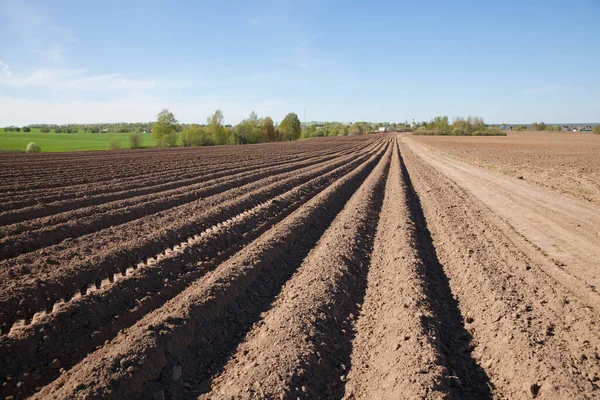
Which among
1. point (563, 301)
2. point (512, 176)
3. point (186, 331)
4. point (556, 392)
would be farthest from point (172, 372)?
point (512, 176)

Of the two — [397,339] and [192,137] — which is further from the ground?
[192,137]

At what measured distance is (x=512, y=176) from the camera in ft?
69.5

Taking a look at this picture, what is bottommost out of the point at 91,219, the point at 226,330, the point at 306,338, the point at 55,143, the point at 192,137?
the point at 55,143

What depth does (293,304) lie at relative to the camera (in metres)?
5.52

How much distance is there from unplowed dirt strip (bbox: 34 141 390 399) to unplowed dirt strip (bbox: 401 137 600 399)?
319 centimetres

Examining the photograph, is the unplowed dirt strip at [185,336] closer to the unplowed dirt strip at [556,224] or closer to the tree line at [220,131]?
the unplowed dirt strip at [556,224]

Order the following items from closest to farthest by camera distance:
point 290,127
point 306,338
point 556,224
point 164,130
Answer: point 306,338 → point 556,224 → point 164,130 → point 290,127

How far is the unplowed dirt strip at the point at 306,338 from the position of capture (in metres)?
3.81


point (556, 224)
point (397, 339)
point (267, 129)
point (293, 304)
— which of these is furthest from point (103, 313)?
point (267, 129)

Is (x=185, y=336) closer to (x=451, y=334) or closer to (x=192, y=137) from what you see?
(x=451, y=334)

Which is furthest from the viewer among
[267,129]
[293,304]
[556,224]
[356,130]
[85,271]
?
[356,130]

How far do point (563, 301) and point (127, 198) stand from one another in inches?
498

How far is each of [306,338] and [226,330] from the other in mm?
1163

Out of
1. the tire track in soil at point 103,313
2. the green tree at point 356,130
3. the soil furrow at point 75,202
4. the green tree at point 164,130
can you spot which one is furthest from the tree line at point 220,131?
the green tree at point 356,130
